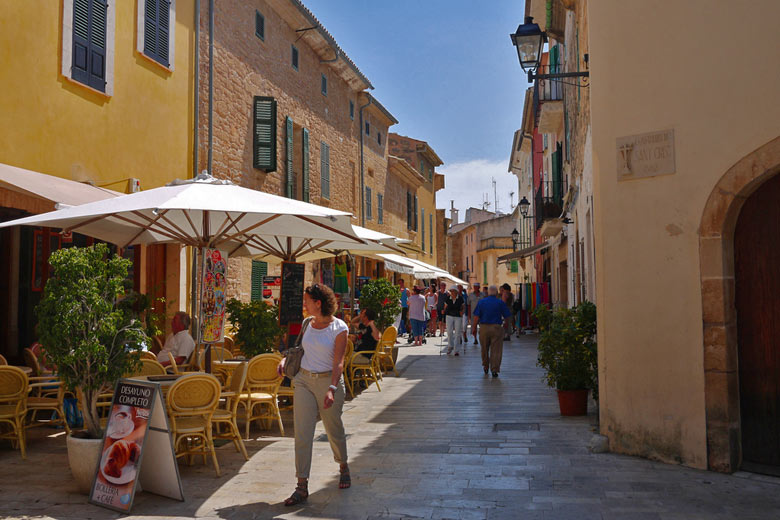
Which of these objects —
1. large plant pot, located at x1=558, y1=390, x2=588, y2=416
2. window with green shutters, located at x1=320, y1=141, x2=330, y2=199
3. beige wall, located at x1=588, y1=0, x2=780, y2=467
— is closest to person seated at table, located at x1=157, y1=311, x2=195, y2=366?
large plant pot, located at x1=558, y1=390, x2=588, y2=416

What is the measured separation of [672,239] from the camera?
6031mm

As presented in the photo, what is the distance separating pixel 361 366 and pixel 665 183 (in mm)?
5452

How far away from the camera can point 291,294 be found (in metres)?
→ 9.62

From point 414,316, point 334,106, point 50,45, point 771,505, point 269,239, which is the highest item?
point 334,106

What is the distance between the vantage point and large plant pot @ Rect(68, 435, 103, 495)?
5094 mm

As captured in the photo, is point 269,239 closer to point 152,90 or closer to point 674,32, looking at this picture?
point 152,90

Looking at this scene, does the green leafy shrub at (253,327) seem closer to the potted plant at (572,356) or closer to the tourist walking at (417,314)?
the potted plant at (572,356)

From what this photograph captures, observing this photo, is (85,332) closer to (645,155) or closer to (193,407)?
(193,407)

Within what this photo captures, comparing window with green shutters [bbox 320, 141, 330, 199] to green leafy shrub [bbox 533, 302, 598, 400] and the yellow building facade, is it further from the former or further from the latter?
green leafy shrub [bbox 533, 302, 598, 400]

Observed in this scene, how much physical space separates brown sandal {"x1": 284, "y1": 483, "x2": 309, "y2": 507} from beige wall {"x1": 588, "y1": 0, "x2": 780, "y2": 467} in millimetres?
2990

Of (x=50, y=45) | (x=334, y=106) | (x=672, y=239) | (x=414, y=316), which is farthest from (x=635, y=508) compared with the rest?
(x=334, y=106)

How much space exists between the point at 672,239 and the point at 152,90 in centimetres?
860

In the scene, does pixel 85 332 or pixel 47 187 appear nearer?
pixel 85 332

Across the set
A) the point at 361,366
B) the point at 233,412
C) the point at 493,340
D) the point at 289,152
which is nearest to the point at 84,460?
the point at 233,412
